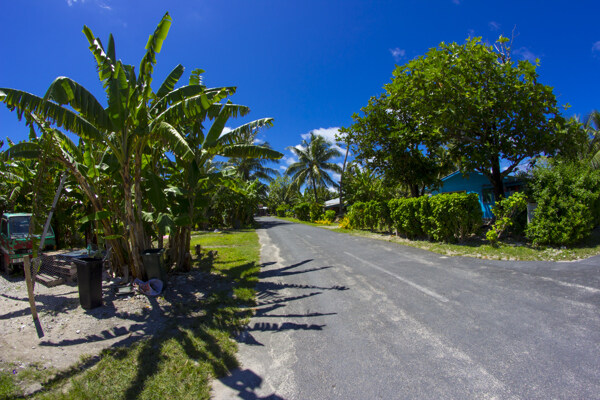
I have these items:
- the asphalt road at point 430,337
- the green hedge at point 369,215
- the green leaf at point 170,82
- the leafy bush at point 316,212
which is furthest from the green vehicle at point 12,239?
the leafy bush at point 316,212

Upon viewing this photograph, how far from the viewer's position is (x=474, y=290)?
18.2 feet

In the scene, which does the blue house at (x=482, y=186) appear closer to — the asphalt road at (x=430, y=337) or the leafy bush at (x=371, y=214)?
the leafy bush at (x=371, y=214)

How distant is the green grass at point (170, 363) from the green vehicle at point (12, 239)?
6315 mm

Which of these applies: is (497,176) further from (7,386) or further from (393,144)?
(7,386)

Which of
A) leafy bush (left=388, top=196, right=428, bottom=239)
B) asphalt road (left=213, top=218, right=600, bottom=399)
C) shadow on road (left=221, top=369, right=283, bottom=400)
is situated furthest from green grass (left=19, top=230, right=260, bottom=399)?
leafy bush (left=388, top=196, right=428, bottom=239)

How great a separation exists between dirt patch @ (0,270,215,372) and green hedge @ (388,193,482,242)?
8630mm

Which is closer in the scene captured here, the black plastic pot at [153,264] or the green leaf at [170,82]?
the black plastic pot at [153,264]

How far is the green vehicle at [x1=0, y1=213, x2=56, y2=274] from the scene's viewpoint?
834cm

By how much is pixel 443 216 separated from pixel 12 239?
1397 centimetres

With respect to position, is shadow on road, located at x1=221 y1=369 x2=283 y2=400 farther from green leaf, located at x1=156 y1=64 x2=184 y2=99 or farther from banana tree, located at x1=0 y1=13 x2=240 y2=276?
green leaf, located at x1=156 y1=64 x2=184 y2=99

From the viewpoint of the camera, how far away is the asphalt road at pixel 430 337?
2.84 m

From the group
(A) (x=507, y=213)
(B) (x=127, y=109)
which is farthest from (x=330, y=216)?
(B) (x=127, y=109)

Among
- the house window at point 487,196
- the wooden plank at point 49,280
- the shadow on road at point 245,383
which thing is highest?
the house window at point 487,196

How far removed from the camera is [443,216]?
11.2 metres
